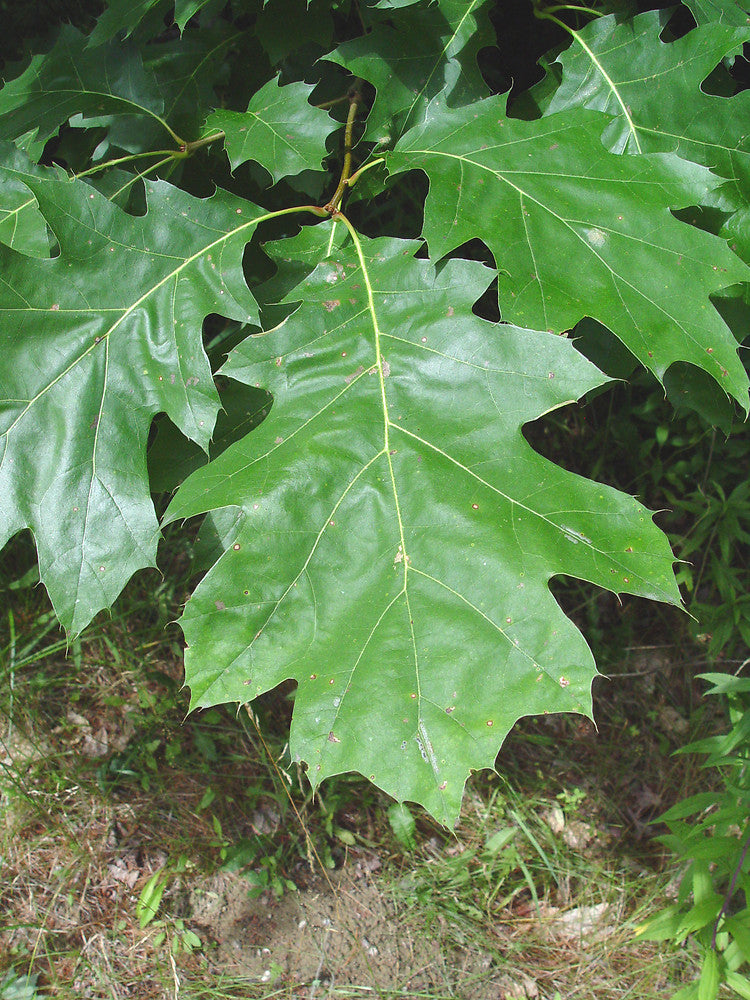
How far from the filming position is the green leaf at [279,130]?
131 cm

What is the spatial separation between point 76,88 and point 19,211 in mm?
286

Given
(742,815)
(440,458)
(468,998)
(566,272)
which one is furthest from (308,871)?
(566,272)

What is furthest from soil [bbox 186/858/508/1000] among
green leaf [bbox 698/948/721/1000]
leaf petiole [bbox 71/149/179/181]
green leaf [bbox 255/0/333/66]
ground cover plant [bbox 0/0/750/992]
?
green leaf [bbox 255/0/333/66]

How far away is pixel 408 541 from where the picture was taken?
3.79ft

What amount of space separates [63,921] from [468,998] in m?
1.11

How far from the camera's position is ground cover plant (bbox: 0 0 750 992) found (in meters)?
1.10

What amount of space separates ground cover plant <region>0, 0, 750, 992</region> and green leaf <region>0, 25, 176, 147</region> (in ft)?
0.04

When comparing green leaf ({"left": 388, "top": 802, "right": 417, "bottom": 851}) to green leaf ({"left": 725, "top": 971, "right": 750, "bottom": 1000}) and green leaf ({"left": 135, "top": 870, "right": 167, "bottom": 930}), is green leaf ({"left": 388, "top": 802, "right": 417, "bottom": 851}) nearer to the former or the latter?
green leaf ({"left": 135, "top": 870, "right": 167, "bottom": 930})

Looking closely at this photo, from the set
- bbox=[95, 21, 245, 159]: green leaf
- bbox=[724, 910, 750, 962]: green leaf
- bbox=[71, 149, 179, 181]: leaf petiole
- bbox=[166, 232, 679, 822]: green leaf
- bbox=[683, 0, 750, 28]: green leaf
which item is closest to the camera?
bbox=[166, 232, 679, 822]: green leaf

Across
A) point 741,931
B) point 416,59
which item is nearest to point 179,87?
point 416,59

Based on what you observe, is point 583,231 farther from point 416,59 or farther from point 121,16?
point 121,16

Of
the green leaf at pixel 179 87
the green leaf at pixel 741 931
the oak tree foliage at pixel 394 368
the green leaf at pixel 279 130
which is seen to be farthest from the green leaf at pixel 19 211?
the green leaf at pixel 741 931

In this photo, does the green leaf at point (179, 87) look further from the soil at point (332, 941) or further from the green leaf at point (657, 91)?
the soil at point (332, 941)

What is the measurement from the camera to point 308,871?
2.26 metres
